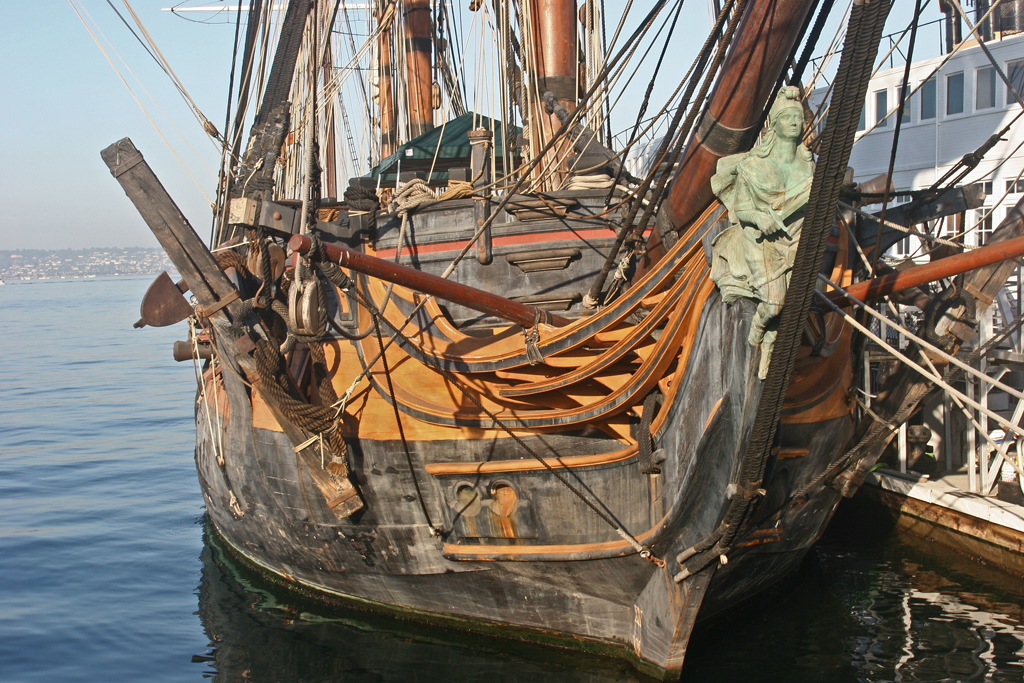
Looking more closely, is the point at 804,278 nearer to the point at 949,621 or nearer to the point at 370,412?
the point at 370,412

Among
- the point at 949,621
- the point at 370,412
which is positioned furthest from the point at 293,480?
the point at 949,621

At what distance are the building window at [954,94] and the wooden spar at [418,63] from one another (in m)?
9.29

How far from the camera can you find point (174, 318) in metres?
7.91

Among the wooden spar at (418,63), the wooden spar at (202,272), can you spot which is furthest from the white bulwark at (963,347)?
the wooden spar at (418,63)

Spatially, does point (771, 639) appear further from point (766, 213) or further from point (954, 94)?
point (954, 94)

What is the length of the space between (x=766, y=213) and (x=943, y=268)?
58.1 inches

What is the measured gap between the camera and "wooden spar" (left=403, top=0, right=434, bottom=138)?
50.0 feet

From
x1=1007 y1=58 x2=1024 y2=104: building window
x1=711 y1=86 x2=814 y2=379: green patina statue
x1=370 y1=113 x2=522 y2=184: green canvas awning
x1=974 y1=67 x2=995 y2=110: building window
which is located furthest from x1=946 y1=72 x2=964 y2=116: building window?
x1=711 y1=86 x2=814 y2=379: green patina statue

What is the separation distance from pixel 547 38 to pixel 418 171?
326 cm

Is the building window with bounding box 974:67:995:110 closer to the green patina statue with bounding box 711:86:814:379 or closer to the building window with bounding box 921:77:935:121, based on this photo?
the building window with bounding box 921:77:935:121

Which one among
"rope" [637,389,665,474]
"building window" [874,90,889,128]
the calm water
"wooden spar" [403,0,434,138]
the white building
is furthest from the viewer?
"building window" [874,90,889,128]

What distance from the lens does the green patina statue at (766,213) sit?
13.4ft

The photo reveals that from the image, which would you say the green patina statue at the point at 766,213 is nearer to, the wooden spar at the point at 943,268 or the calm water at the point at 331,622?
the wooden spar at the point at 943,268

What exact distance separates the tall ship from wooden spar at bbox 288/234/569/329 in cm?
2
